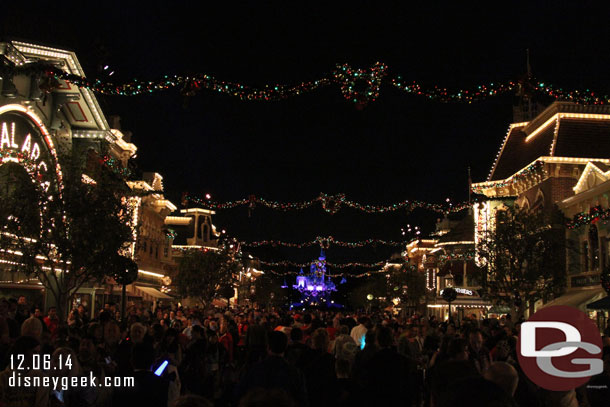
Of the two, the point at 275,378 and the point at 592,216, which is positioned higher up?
the point at 592,216

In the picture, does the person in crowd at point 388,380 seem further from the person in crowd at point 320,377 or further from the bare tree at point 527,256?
the bare tree at point 527,256

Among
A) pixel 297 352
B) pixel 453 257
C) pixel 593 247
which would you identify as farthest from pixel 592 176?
pixel 297 352

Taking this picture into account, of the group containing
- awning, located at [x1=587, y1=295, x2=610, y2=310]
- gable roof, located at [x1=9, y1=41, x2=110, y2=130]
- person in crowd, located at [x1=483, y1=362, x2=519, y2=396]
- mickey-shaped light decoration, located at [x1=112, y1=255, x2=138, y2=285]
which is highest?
gable roof, located at [x1=9, y1=41, x2=110, y2=130]

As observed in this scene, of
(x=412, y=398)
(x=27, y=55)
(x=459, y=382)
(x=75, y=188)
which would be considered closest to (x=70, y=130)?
(x=27, y=55)

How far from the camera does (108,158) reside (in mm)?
23531

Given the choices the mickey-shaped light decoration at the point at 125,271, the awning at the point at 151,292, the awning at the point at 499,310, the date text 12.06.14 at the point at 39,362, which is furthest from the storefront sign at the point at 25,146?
the awning at the point at 499,310

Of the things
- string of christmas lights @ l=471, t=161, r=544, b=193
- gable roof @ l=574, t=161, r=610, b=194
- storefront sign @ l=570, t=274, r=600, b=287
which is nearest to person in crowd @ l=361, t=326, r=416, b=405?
gable roof @ l=574, t=161, r=610, b=194

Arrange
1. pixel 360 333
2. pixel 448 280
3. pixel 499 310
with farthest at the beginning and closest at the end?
pixel 448 280 → pixel 499 310 → pixel 360 333

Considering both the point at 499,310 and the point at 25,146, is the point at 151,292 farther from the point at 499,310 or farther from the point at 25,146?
the point at 25,146

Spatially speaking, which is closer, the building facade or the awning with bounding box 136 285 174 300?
the building facade

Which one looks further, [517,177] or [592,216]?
[517,177]

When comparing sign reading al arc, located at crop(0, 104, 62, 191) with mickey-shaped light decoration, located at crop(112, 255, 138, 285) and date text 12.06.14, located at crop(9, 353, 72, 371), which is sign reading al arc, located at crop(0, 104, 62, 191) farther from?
date text 12.06.14, located at crop(9, 353, 72, 371)

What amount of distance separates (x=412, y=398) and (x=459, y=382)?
193 inches

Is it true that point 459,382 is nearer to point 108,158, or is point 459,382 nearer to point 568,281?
point 108,158
